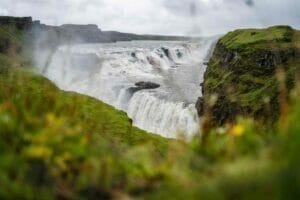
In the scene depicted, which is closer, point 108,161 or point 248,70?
point 108,161

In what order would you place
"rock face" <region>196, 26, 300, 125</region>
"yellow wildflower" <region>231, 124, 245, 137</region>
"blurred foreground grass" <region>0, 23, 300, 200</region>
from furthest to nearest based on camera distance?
"rock face" <region>196, 26, 300, 125</region> → "yellow wildflower" <region>231, 124, 245, 137</region> → "blurred foreground grass" <region>0, 23, 300, 200</region>

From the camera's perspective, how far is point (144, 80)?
11431 centimetres

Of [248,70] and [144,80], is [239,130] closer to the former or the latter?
[248,70]

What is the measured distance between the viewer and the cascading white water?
253 ft

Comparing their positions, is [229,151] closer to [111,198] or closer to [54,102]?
[111,198]

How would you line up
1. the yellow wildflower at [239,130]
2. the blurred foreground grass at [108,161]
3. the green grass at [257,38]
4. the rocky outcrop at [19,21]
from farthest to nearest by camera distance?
the rocky outcrop at [19,21]
the green grass at [257,38]
the yellow wildflower at [239,130]
the blurred foreground grass at [108,161]

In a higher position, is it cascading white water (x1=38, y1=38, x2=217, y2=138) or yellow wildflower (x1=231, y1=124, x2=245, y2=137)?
yellow wildflower (x1=231, y1=124, x2=245, y2=137)

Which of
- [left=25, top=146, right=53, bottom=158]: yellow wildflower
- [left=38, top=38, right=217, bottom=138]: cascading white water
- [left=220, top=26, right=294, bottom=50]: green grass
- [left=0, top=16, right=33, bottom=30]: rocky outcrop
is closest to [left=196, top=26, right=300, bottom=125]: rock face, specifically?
[left=220, top=26, right=294, bottom=50]: green grass

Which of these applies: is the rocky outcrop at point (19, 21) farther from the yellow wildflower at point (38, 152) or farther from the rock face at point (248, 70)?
the yellow wildflower at point (38, 152)

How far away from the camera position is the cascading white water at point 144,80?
77.2m

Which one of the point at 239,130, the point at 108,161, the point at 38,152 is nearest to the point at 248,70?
the point at 239,130

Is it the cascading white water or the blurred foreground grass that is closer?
the blurred foreground grass

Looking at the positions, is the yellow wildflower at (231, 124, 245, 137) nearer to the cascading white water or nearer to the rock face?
the cascading white water

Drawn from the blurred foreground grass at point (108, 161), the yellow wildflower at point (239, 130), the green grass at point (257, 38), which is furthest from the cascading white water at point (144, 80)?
the yellow wildflower at point (239, 130)
